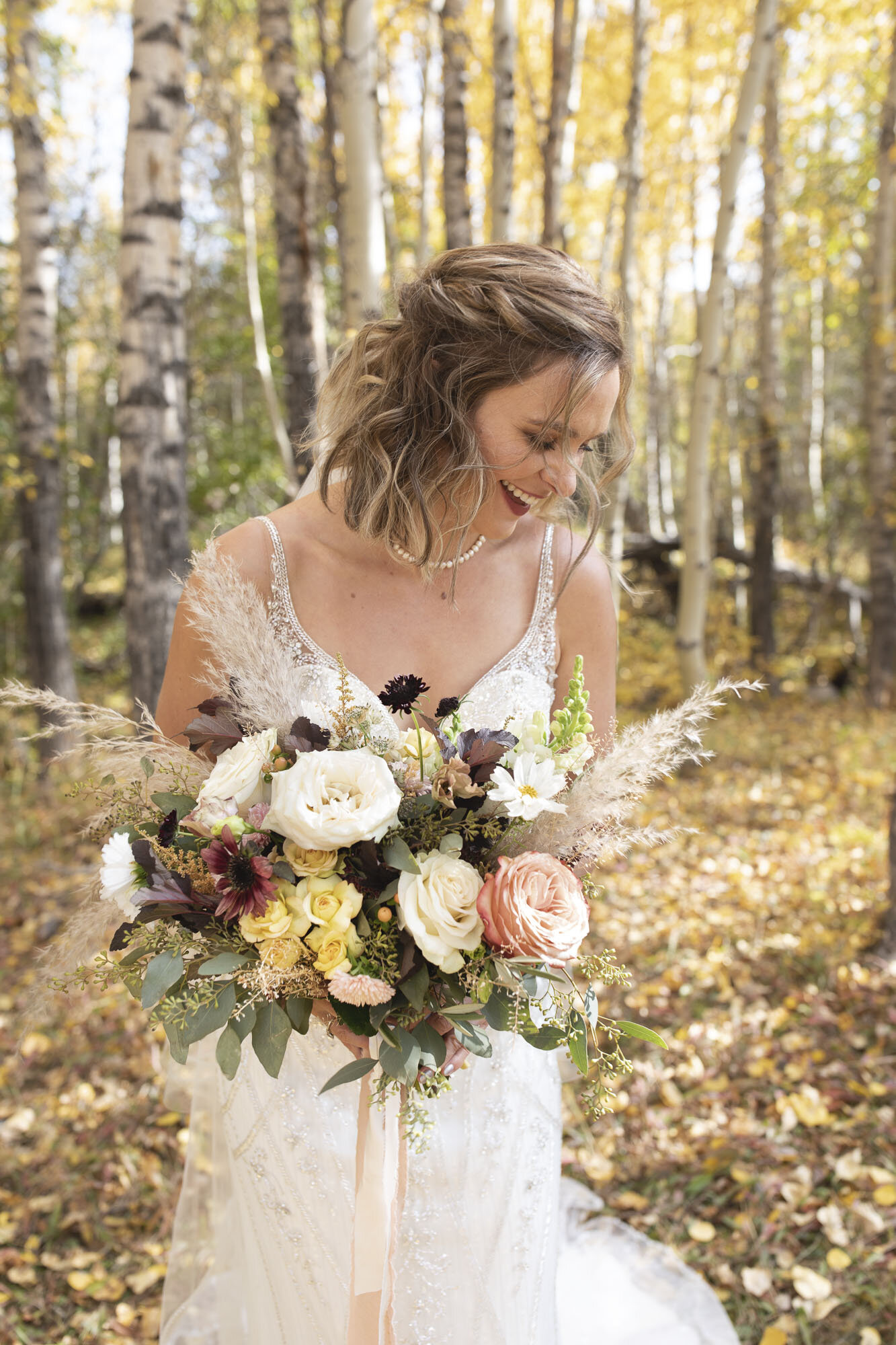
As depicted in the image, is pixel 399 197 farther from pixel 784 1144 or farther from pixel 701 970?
pixel 784 1144

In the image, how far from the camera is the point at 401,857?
4.28 ft

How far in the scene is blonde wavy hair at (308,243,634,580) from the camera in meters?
1.76

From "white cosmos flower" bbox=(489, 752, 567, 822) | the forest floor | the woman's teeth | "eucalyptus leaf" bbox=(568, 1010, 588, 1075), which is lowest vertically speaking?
the forest floor

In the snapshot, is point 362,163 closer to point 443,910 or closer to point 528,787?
point 528,787

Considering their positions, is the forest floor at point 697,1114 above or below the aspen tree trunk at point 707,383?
below

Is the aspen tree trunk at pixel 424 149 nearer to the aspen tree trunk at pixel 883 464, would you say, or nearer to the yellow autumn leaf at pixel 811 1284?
the aspen tree trunk at pixel 883 464

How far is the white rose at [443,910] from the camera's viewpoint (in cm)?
126

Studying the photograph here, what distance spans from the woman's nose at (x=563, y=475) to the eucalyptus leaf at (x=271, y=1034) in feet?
3.70

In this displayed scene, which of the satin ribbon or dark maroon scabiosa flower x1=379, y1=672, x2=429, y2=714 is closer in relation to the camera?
dark maroon scabiosa flower x1=379, y1=672, x2=429, y2=714

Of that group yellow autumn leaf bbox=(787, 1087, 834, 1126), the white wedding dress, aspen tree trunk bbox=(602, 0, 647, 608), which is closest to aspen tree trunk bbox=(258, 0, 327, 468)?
aspen tree trunk bbox=(602, 0, 647, 608)

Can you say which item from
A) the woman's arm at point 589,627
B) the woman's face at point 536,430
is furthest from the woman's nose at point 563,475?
the woman's arm at point 589,627

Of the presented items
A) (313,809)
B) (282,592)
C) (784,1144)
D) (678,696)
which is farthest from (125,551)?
(678,696)

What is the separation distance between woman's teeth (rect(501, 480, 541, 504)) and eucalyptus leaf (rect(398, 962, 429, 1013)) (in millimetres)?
1018

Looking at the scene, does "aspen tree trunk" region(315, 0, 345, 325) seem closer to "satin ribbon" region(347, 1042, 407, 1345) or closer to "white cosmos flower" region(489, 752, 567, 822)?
"white cosmos flower" region(489, 752, 567, 822)
